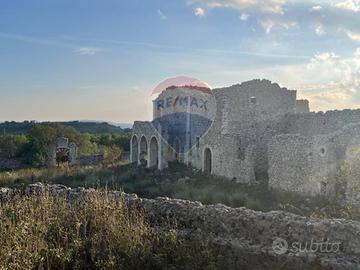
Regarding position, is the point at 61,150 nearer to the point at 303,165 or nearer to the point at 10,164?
the point at 10,164

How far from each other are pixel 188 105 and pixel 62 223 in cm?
1895

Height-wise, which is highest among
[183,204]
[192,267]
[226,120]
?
[226,120]

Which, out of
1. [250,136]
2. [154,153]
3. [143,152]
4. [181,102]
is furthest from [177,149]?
[250,136]

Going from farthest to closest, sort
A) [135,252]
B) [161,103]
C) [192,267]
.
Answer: [161,103] → [135,252] → [192,267]

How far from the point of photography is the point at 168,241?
7020mm

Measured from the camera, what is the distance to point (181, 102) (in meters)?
26.9

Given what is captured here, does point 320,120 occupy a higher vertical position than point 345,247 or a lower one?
higher

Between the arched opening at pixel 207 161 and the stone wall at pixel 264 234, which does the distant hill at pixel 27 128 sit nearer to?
the arched opening at pixel 207 161

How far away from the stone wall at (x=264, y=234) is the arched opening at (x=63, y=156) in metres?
28.9

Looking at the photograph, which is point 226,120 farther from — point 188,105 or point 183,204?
point 183,204

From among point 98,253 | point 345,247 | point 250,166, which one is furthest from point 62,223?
point 250,166

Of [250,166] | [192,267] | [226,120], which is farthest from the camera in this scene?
[226,120]

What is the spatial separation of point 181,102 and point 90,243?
794 inches

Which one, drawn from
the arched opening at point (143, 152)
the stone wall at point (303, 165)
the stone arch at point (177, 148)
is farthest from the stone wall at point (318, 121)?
the arched opening at point (143, 152)
